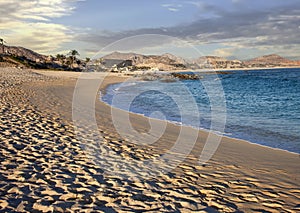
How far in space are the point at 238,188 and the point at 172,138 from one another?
4.01 m

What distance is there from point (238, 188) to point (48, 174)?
11.0 ft

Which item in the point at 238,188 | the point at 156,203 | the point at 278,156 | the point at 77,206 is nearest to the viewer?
the point at 77,206

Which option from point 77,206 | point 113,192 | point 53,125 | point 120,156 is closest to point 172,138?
point 120,156

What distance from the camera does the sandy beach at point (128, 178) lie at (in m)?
3.92

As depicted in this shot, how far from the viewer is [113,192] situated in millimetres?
4273

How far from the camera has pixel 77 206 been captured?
3746 millimetres

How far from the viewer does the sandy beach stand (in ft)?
12.9

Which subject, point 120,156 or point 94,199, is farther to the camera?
point 120,156

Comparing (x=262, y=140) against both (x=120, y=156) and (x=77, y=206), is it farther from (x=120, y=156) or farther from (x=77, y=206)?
(x=77, y=206)

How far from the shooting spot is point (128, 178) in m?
4.92

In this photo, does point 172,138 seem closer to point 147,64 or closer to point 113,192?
point 113,192

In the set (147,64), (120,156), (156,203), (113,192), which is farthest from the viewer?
(147,64)

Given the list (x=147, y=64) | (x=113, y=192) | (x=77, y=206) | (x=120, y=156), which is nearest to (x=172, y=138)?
(x=120, y=156)

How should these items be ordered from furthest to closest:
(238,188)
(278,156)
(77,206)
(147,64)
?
(147,64) < (278,156) < (238,188) < (77,206)
